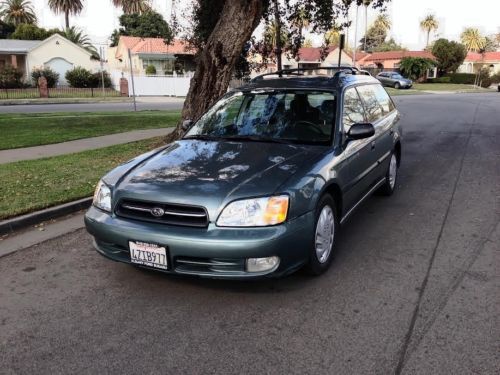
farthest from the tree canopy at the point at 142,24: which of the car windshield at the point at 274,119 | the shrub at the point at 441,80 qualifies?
the car windshield at the point at 274,119

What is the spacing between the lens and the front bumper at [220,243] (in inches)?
133

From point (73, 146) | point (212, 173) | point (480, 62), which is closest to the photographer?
point (212, 173)

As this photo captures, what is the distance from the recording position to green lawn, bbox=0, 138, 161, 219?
5999 mm

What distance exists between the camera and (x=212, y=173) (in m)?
3.83

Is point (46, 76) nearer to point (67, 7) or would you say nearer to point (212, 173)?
point (67, 7)

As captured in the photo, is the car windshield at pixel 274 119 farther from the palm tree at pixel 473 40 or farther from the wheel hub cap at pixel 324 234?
the palm tree at pixel 473 40

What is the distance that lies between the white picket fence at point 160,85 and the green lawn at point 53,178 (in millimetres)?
30712

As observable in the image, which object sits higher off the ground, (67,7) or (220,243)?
(67,7)

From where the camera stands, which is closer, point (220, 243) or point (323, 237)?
point (220, 243)

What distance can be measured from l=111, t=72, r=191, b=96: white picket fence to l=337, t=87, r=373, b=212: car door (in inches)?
1384

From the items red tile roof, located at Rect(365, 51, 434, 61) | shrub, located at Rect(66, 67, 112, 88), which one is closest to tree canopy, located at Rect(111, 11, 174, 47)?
shrub, located at Rect(66, 67, 112, 88)

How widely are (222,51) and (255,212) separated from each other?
667 centimetres

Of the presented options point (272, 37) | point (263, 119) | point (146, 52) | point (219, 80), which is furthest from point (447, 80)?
point (263, 119)

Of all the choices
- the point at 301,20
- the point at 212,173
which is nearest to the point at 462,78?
the point at 301,20
